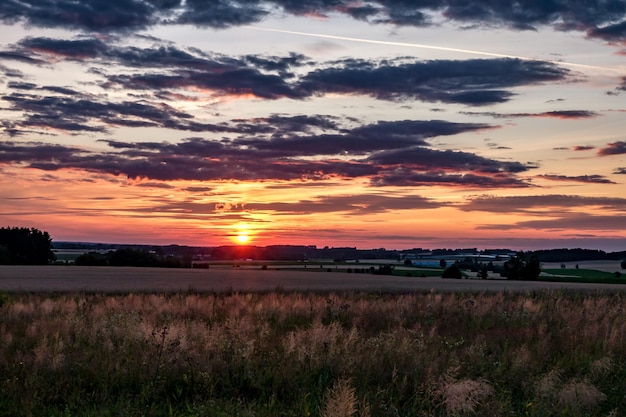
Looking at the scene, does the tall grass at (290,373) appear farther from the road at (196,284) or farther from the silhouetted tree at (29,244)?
the silhouetted tree at (29,244)

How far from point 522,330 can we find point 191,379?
11.2 m

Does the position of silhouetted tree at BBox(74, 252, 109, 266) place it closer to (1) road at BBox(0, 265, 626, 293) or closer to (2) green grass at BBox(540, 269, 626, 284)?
(1) road at BBox(0, 265, 626, 293)

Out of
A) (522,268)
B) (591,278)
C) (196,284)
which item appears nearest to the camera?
(196,284)

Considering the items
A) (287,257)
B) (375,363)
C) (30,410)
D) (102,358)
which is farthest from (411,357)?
(287,257)

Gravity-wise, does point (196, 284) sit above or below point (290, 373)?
above

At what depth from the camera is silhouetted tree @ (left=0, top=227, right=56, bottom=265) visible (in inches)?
3556

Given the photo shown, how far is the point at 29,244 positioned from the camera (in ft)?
301

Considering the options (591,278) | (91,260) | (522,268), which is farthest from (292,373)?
(591,278)

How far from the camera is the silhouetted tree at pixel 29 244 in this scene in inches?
3556

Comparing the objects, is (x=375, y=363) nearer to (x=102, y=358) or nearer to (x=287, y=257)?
(x=102, y=358)

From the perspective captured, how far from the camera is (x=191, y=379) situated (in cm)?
1210

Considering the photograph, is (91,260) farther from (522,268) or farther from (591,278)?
(591,278)

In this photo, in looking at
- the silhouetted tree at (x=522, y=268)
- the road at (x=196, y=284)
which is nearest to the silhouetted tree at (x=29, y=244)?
the road at (x=196, y=284)

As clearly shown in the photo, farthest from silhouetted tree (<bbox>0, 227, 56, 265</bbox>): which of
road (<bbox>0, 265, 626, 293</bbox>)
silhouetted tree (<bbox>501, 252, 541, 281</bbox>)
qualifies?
silhouetted tree (<bbox>501, 252, 541, 281</bbox>)
